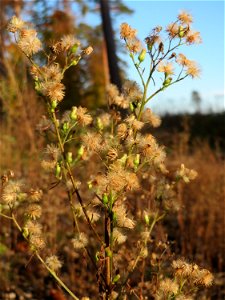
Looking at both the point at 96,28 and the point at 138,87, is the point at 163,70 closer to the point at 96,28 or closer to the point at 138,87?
the point at 138,87

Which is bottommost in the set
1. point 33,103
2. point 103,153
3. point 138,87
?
point 103,153

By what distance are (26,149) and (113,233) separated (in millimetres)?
6024

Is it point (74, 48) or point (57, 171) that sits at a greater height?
point (74, 48)

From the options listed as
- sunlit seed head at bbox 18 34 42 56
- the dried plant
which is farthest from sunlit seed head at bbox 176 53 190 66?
sunlit seed head at bbox 18 34 42 56

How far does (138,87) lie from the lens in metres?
1.81

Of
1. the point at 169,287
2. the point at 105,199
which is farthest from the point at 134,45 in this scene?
the point at 169,287

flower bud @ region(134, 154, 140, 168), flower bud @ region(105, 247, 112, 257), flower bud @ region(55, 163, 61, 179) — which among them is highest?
flower bud @ region(134, 154, 140, 168)

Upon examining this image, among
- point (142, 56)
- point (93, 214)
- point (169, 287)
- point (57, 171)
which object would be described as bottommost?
point (169, 287)

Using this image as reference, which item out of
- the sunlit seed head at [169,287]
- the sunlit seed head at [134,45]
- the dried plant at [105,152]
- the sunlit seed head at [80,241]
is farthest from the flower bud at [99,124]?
the sunlit seed head at [169,287]

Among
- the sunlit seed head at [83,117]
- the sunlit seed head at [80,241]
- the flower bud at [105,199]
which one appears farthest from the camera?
the sunlit seed head at [80,241]

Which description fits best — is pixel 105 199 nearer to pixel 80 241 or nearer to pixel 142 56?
pixel 80 241

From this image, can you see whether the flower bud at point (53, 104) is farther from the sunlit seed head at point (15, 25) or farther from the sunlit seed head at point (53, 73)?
Result: the sunlit seed head at point (15, 25)

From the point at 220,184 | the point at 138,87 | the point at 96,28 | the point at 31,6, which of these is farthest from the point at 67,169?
the point at 96,28

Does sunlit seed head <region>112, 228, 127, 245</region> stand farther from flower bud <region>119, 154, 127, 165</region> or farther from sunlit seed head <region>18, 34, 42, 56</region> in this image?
sunlit seed head <region>18, 34, 42, 56</region>
